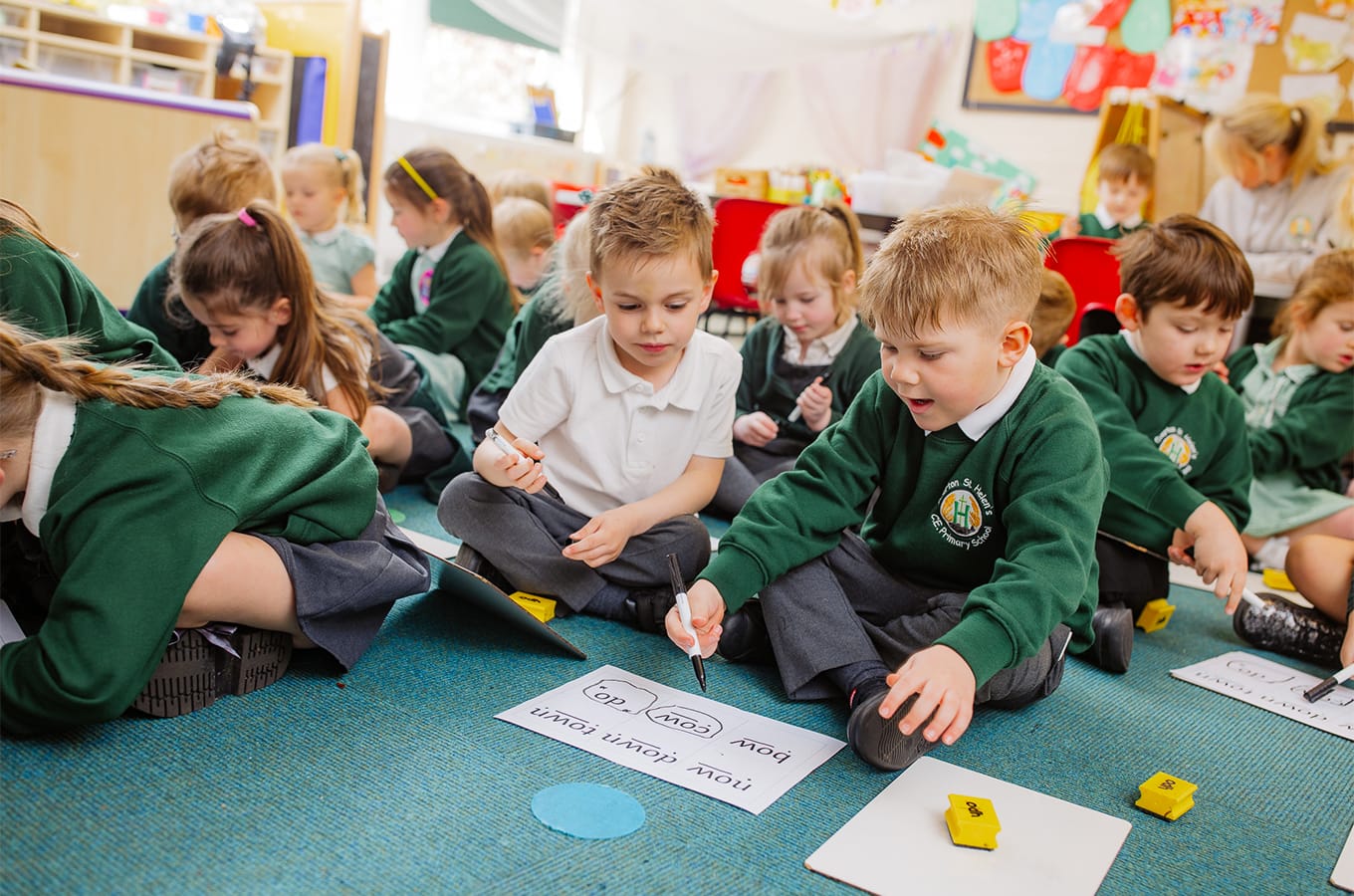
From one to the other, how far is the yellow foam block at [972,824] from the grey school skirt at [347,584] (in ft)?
1.91

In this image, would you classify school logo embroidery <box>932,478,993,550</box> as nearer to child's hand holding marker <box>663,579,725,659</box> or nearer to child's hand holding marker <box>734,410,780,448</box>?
child's hand holding marker <box>663,579,725,659</box>

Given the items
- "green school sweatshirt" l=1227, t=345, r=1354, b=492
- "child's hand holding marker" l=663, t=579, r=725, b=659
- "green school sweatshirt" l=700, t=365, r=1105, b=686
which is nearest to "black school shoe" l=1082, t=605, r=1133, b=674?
"green school sweatshirt" l=700, t=365, r=1105, b=686

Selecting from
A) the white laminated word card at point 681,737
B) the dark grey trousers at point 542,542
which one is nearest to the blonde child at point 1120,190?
the dark grey trousers at point 542,542

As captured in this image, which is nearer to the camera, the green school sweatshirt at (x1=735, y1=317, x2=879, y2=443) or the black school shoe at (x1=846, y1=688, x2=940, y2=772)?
the black school shoe at (x1=846, y1=688, x2=940, y2=772)

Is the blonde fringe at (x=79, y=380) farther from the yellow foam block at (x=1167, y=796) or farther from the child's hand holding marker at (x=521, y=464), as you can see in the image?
the yellow foam block at (x=1167, y=796)

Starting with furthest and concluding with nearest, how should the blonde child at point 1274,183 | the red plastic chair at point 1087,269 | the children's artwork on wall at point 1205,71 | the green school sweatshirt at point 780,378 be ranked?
the children's artwork on wall at point 1205,71 < the blonde child at point 1274,183 < the red plastic chair at point 1087,269 < the green school sweatshirt at point 780,378

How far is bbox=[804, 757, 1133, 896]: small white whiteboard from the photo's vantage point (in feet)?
2.75

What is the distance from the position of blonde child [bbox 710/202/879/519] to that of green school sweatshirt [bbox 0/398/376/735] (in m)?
1.04

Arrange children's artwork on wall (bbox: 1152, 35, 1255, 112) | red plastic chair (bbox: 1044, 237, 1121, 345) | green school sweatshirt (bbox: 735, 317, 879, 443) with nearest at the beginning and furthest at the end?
green school sweatshirt (bbox: 735, 317, 879, 443)
red plastic chair (bbox: 1044, 237, 1121, 345)
children's artwork on wall (bbox: 1152, 35, 1255, 112)

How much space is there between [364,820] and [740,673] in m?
0.49

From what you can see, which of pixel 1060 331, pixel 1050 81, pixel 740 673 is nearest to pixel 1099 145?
pixel 1050 81

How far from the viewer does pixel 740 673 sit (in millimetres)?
1222

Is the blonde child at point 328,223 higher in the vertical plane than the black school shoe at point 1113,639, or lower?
higher

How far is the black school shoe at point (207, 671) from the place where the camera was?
3.18ft
